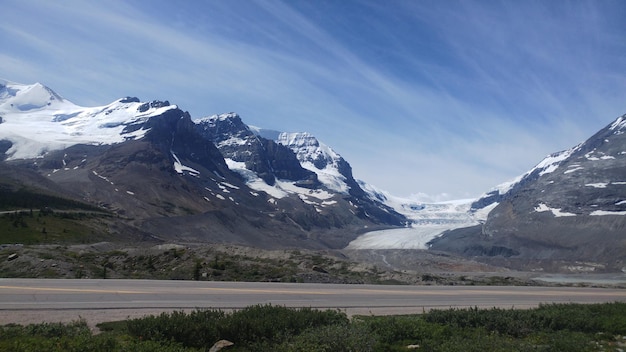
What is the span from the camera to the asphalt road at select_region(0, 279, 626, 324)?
17594mm

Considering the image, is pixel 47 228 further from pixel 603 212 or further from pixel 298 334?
pixel 603 212

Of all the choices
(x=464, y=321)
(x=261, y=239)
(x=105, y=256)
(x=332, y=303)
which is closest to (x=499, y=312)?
(x=464, y=321)

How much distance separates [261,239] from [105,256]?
14700 centimetres

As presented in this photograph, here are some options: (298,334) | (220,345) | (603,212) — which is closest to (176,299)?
(298,334)

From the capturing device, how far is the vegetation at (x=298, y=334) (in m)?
12.1

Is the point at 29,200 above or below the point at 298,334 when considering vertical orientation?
above

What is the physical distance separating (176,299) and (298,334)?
872 centimetres

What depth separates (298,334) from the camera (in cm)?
1501

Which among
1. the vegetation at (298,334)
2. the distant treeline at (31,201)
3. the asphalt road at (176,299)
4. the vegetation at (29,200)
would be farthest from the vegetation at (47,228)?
the vegetation at (298,334)

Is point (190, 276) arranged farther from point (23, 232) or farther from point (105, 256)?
point (23, 232)

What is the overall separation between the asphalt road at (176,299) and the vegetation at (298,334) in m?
2.92

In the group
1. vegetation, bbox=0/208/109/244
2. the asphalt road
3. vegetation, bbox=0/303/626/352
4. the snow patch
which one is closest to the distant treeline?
vegetation, bbox=0/208/109/244

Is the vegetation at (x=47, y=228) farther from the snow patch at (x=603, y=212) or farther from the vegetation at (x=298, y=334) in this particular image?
the snow patch at (x=603, y=212)

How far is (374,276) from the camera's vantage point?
4559cm
